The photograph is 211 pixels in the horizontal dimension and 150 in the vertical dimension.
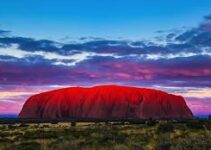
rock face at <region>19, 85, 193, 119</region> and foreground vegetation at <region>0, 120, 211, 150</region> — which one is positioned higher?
rock face at <region>19, 85, 193, 119</region>

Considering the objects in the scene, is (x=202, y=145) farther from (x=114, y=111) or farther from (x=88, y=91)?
(x=88, y=91)

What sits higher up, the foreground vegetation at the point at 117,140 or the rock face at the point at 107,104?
the rock face at the point at 107,104

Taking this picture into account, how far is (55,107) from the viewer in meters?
187

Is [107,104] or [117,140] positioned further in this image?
[107,104]

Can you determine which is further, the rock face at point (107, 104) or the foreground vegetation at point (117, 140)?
the rock face at point (107, 104)

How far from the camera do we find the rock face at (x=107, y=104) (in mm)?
173750

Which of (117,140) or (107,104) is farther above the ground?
(107,104)

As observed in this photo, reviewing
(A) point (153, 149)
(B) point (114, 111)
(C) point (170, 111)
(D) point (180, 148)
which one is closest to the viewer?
(D) point (180, 148)

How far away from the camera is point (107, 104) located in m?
177

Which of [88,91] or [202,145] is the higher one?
[88,91]

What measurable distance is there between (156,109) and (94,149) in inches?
6185

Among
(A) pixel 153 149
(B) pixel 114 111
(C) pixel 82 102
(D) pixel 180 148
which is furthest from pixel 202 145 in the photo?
(C) pixel 82 102

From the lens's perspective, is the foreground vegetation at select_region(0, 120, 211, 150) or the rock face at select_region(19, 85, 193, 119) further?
the rock face at select_region(19, 85, 193, 119)

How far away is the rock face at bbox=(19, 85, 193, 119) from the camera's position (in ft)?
570
